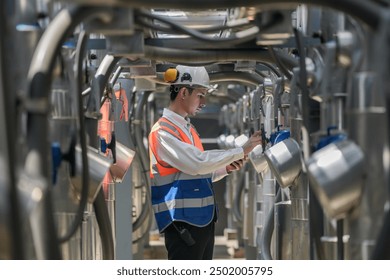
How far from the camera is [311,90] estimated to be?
8.72ft

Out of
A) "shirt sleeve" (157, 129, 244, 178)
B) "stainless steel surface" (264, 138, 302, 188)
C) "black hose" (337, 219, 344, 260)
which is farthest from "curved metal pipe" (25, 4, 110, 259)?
"shirt sleeve" (157, 129, 244, 178)

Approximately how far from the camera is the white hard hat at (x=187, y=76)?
448 centimetres

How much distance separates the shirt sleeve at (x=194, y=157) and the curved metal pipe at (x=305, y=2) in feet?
6.42

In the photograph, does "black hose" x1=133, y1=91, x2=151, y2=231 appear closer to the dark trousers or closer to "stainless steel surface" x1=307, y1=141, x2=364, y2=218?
the dark trousers

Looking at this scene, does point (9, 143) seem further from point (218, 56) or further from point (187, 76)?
point (187, 76)

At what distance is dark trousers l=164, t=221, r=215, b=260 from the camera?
4262 mm

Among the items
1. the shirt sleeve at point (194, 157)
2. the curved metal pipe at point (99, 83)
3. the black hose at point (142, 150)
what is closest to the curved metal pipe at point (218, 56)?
the curved metal pipe at point (99, 83)

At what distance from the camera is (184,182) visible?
4.31 m

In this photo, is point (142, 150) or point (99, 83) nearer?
point (99, 83)

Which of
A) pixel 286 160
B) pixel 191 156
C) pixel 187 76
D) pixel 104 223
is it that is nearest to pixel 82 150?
pixel 104 223

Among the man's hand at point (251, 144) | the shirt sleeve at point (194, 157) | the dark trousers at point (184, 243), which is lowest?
the dark trousers at point (184, 243)

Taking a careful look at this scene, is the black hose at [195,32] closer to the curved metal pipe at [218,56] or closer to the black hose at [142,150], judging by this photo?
the curved metal pipe at [218,56]

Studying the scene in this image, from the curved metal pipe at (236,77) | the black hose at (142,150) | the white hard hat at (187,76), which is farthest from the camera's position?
the black hose at (142,150)

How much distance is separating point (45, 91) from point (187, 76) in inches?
92.7
